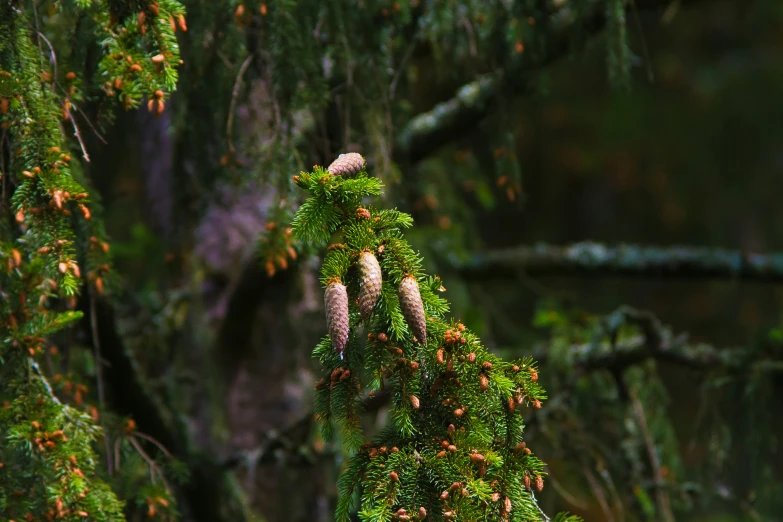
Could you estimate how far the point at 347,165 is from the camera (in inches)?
57.0

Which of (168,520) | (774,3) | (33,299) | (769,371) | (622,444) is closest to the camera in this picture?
(33,299)

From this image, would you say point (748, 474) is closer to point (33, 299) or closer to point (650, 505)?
point (650, 505)

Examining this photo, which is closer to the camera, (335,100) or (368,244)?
(368,244)

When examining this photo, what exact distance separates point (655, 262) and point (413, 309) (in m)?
2.17

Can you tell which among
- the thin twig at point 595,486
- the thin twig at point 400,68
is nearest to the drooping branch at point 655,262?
the thin twig at point 595,486

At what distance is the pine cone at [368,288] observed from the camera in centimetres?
128

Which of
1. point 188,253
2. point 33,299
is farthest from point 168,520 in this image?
point 188,253

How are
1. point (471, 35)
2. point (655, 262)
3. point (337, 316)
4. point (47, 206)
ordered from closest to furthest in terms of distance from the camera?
1. point (337, 316)
2. point (47, 206)
3. point (471, 35)
4. point (655, 262)

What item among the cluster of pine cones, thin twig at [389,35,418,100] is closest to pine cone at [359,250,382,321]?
the cluster of pine cones

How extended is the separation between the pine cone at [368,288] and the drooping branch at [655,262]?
85.4 inches

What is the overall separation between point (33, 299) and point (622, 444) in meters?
2.00

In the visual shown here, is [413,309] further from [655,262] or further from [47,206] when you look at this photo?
[655,262]

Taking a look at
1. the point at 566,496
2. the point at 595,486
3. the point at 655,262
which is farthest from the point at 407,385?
the point at 655,262

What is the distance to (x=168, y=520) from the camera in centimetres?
203
